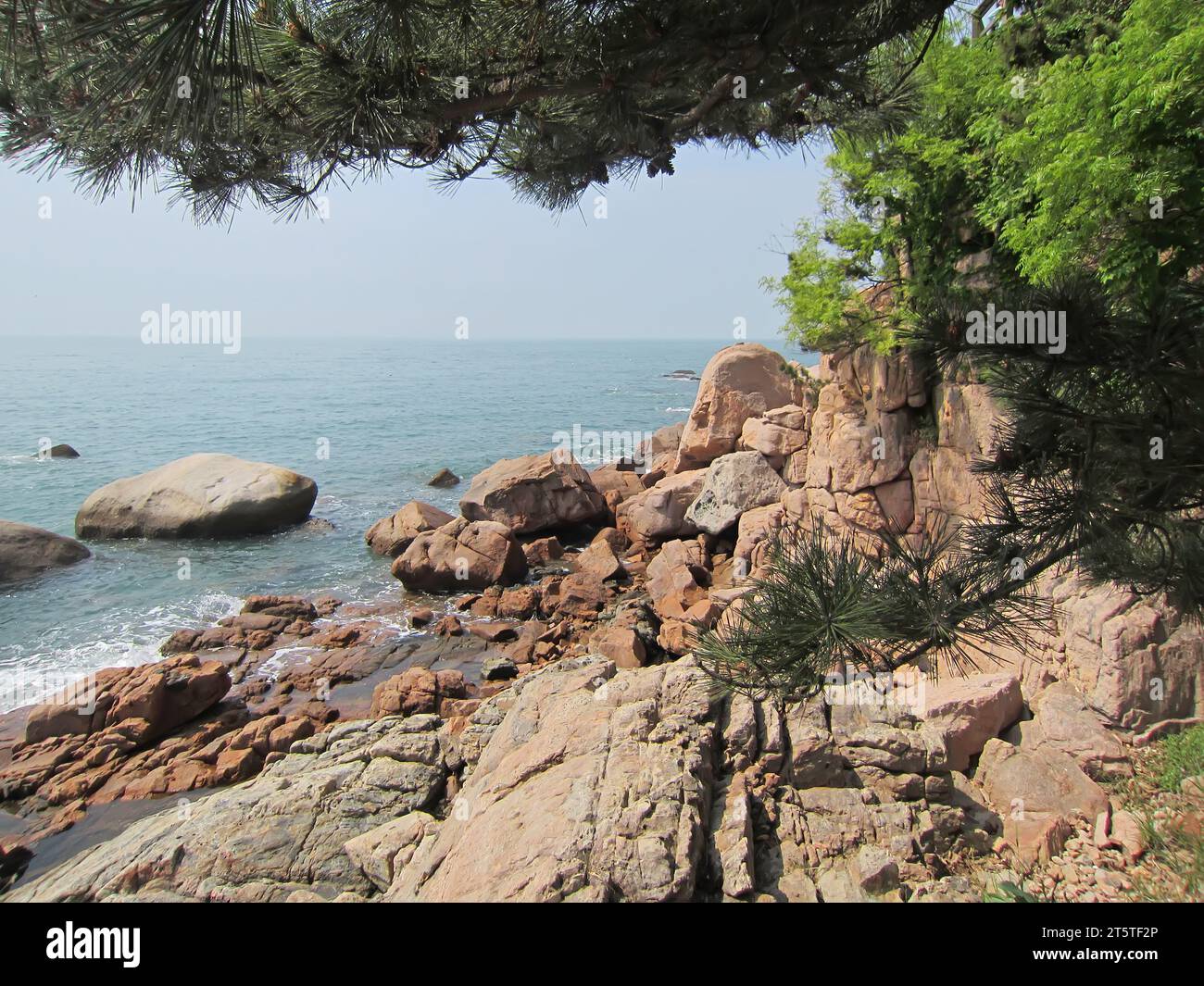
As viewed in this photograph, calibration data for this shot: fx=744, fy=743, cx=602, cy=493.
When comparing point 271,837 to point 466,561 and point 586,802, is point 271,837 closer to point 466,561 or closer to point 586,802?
point 586,802

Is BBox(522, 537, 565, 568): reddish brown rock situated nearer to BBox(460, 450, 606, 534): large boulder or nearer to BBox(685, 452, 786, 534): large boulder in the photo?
BBox(460, 450, 606, 534): large boulder

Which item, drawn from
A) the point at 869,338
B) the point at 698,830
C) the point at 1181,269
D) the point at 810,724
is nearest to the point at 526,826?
the point at 698,830

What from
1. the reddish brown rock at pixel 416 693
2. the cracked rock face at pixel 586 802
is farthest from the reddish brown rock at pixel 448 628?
the cracked rock face at pixel 586 802

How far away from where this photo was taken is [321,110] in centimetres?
348

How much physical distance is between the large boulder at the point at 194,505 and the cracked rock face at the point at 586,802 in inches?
625

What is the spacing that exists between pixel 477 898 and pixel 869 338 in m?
10.3

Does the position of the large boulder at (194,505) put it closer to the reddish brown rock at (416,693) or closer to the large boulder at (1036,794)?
the reddish brown rock at (416,693)

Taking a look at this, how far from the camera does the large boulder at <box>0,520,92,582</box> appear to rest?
56.2 feet

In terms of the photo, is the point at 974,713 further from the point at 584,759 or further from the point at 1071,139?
the point at 1071,139

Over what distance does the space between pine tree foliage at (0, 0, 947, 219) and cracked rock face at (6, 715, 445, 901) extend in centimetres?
488

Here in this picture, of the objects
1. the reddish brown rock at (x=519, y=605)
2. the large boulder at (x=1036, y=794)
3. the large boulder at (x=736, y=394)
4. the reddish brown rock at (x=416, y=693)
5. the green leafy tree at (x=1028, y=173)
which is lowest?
the reddish brown rock at (x=416, y=693)

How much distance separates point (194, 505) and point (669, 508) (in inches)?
512

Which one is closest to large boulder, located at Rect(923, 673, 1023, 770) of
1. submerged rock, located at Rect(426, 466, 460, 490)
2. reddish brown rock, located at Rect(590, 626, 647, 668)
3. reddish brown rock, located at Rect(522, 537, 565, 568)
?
reddish brown rock, located at Rect(590, 626, 647, 668)

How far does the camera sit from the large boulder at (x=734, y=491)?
15125 mm
